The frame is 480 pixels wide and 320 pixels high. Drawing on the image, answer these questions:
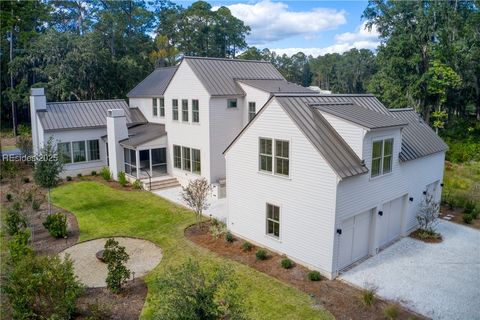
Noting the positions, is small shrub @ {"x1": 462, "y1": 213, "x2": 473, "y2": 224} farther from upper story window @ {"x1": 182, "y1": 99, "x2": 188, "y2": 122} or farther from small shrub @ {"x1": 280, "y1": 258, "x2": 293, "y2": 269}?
upper story window @ {"x1": 182, "y1": 99, "x2": 188, "y2": 122}

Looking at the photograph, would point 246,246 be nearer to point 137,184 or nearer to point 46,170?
point 46,170

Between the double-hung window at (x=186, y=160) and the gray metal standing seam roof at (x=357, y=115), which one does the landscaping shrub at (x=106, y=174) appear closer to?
the double-hung window at (x=186, y=160)

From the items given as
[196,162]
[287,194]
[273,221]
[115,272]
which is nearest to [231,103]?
[196,162]

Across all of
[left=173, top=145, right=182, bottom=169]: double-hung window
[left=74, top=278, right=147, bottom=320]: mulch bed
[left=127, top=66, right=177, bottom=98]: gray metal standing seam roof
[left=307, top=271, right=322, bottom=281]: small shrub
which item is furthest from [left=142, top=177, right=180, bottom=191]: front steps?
[left=307, top=271, right=322, bottom=281]: small shrub

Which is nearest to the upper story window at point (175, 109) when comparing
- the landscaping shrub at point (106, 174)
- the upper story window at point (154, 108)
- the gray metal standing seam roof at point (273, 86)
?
the upper story window at point (154, 108)

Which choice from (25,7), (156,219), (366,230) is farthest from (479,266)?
(25,7)

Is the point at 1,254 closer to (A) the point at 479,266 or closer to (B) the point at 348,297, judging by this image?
(B) the point at 348,297
